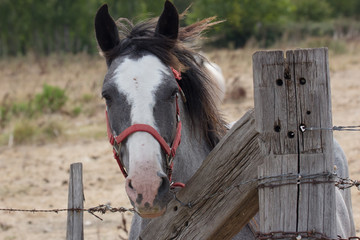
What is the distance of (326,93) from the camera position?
170 centimetres

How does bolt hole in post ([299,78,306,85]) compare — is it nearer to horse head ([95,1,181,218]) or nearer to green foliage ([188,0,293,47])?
horse head ([95,1,181,218])

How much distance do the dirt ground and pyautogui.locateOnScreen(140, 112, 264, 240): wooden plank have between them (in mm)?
1310

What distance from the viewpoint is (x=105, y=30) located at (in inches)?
104

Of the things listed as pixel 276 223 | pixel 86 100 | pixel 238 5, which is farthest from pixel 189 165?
pixel 238 5

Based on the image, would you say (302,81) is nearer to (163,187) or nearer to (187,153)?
(163,187)

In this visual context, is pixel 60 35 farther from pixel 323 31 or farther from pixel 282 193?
pixel 282 193

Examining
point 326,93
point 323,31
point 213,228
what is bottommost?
point 213,228

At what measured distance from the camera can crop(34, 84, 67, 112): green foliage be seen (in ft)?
42.1

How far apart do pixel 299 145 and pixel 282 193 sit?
190mm

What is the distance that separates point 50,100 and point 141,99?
11.2m

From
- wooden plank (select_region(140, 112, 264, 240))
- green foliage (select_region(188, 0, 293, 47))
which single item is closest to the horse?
wooden plank (select_region(140, 112, 264, 240))

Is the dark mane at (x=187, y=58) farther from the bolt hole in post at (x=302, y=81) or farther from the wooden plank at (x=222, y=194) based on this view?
the bolt hole in post at (x=302, y=81)

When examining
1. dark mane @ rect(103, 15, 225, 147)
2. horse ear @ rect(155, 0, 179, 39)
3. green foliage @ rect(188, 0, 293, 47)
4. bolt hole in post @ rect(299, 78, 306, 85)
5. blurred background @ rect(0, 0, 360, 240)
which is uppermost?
green foliage @ rect(188, 0, 293, 47)

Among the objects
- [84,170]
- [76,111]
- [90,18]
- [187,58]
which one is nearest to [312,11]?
[90,18]
